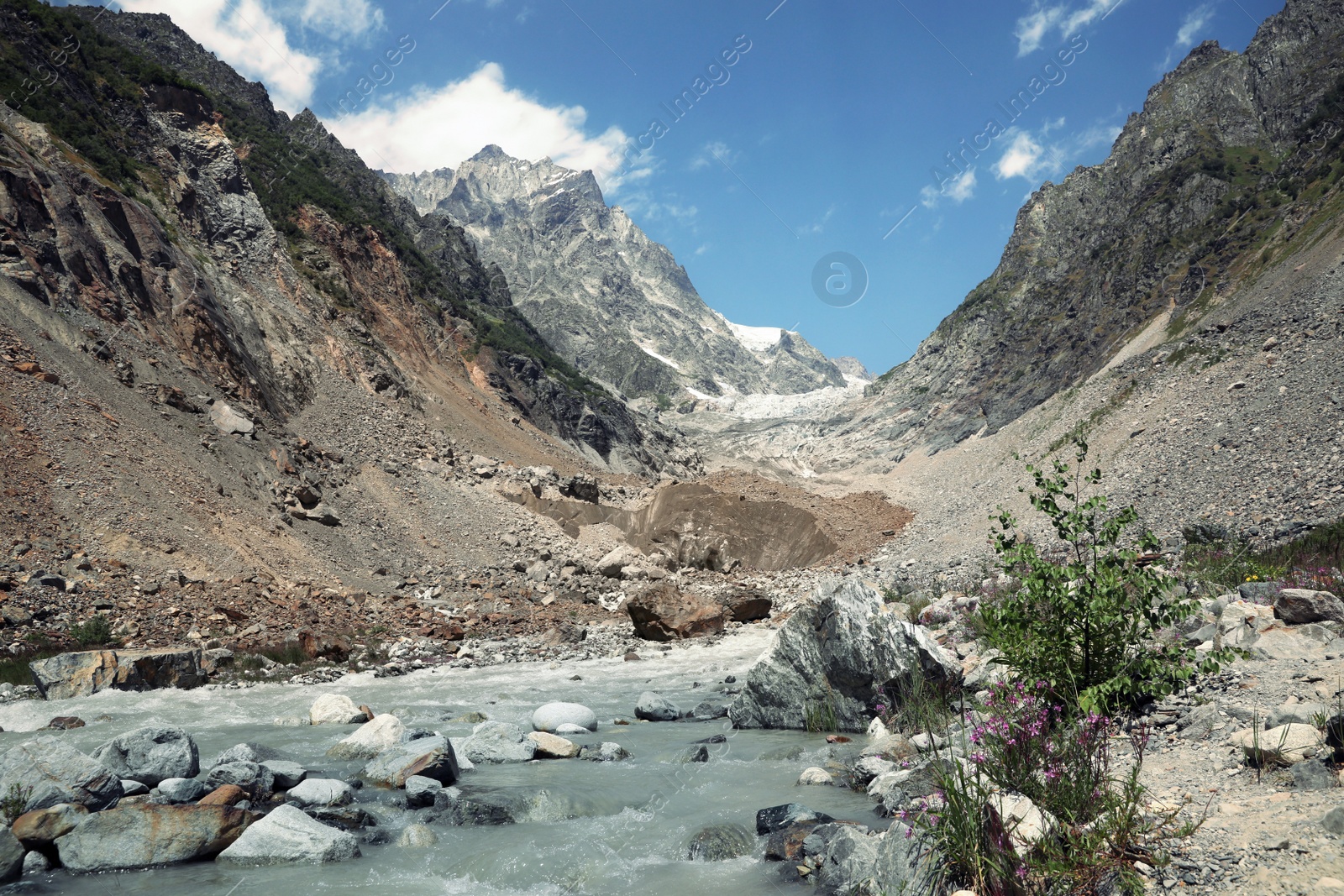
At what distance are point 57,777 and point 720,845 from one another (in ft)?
18.5

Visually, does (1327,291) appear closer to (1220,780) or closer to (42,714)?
(1220,780)

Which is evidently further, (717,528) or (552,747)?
(717,528)

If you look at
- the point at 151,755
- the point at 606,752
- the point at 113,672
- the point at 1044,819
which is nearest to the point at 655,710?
the point at 606,752

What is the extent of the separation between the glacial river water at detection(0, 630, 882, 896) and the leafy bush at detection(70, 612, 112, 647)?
6.45ft

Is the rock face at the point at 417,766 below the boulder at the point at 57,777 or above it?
below

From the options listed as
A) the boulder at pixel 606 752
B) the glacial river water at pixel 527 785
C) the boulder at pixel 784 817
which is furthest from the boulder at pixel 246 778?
the boulder at pixel 784 817

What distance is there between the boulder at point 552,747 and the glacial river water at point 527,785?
243 mm

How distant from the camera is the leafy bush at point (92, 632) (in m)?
12.4

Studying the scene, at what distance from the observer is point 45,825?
5676mm

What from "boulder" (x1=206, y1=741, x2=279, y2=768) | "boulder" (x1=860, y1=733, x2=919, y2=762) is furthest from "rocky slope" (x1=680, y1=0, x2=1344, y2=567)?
"boulder" (x1=206, y1=741, x2=279, y2=768)

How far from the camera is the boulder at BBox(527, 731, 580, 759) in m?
9.03

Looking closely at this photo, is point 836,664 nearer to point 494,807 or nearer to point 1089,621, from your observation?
point 1089,621

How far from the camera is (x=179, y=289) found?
84.9 ft

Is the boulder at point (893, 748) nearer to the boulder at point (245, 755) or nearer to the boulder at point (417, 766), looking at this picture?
the boulder at point (417, 766)
